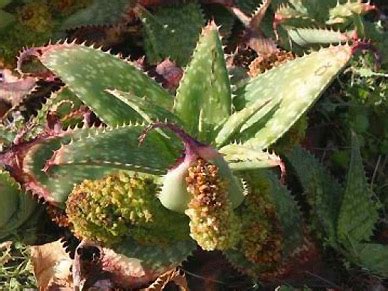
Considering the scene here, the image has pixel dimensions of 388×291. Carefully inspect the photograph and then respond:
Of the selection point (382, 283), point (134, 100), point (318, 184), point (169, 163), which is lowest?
point (382, 283)

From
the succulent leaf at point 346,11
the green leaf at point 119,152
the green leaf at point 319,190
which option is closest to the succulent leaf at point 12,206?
the green leaf at point 119,152

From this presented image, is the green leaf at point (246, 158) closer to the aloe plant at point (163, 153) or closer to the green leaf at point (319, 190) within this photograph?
the aloe plant at point (163, 153)

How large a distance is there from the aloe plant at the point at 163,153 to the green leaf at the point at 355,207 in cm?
12

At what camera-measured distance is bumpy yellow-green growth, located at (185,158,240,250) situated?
5.26ft

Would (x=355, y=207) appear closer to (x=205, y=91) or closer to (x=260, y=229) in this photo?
(x=260, y=229)

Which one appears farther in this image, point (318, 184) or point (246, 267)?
point (318, 184)

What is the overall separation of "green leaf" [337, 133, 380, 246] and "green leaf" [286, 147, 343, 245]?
4 cm

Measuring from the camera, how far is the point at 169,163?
183 centimetres

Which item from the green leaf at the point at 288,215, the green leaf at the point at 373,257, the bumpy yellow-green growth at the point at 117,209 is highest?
the bumpy yellow-green growth at the point at 117,209

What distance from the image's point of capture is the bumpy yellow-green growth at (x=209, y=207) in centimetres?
160

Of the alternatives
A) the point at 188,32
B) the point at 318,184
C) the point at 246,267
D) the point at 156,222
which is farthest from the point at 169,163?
the point at 188,32

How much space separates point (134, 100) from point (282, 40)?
737 mm

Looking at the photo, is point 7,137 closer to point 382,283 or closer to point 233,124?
point 233,124

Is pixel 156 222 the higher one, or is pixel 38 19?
pixel 38 19
